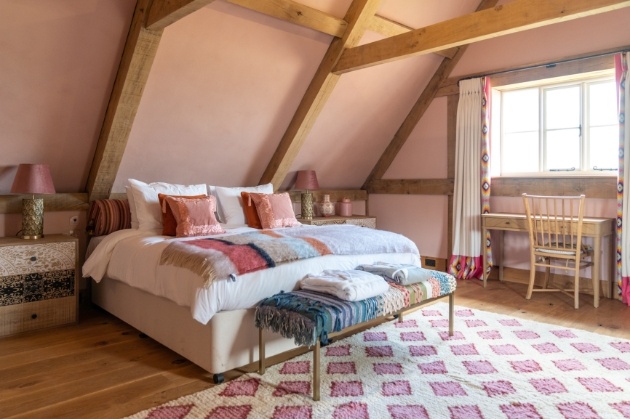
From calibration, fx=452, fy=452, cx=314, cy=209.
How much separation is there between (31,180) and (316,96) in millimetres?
2456

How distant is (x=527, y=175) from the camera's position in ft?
15.7

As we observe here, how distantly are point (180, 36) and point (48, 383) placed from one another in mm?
2404

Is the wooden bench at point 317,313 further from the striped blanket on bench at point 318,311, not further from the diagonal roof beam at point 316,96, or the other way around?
the diagonal roof beam at point 316,96

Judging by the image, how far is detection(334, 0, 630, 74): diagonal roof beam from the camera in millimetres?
2738

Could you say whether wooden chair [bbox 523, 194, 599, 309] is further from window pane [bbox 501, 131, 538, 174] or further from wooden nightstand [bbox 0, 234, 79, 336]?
wooden nightstand [bbox 0, 234, 79, 336]

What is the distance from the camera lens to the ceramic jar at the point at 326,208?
18.2ft

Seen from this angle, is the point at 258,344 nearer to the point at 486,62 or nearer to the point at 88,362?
the point at 88,362

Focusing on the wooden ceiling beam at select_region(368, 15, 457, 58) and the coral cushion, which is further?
the wooden ceiling beam at select_region(368, 15, 457, 58)

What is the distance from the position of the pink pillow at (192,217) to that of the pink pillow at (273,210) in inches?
20.0

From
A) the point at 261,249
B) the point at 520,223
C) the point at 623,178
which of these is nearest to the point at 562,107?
the point at 623,178

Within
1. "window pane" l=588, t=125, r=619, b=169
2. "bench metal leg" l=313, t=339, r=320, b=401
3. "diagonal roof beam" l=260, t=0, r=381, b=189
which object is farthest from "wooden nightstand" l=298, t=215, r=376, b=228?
"bench metal leg" l=313, t=339, r=320, b=401

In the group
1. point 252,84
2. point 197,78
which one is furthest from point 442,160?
point 197,78

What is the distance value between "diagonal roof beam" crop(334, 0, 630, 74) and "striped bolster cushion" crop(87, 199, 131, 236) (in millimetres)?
2235

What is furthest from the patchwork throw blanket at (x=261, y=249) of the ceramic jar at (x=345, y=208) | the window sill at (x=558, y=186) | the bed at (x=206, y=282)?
the ceramic jar at (x=345, y=208)
